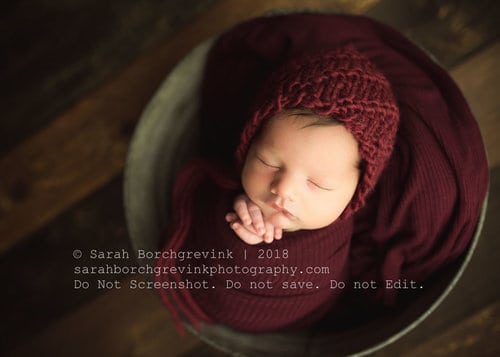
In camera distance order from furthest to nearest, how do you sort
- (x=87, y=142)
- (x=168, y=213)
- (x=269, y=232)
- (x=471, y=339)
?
(x=87, y=142)
(x=471, y=339)
(x=168, y=213)
(x=269, y=232)

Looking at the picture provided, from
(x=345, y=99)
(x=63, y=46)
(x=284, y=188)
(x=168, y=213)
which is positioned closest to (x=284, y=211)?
(x=284, y=188)

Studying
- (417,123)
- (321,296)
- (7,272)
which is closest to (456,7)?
(417,123)

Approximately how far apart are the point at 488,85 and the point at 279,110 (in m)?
0.73

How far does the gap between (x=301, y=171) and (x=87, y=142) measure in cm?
78

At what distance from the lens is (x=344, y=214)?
839 millimetres

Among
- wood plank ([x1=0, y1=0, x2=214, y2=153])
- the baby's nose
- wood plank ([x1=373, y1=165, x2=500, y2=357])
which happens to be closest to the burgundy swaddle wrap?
the baby's nose

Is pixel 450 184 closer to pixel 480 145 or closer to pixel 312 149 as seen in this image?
pixel 480 145

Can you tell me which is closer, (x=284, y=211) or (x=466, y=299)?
(x=284, y=211)

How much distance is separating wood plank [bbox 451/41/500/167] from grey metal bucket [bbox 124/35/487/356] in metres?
0.35

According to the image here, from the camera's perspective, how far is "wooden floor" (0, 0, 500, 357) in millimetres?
1208

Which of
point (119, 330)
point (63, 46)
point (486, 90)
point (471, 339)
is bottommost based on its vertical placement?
point (119, 330)

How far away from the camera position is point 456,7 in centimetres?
121

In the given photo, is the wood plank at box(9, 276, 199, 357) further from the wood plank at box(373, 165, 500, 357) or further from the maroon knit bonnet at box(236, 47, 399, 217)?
the maroon knit bonnet at box(236, 47, 399, 217)

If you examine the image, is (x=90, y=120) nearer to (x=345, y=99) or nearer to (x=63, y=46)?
(x=63, y=46)
